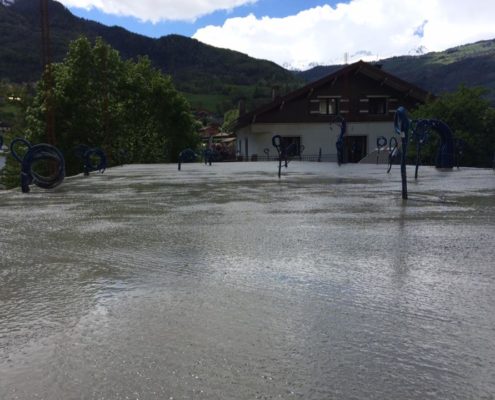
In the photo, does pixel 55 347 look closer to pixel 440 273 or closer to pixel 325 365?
pixel 325 365

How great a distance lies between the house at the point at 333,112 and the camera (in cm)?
3809

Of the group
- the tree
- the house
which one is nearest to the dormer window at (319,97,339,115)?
the house

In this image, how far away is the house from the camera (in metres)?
38.1

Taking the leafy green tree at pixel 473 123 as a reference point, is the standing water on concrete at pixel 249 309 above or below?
below

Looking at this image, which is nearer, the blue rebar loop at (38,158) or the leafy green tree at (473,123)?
the blue rebar loop at (38,158)

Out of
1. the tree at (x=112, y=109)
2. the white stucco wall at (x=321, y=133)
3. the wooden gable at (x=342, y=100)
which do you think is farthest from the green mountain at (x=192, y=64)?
the white stucco wall at (x=321, y=133)

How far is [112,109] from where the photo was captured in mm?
38031

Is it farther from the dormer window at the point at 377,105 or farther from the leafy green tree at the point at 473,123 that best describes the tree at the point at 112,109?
the leafy green tree at the point at 473,123

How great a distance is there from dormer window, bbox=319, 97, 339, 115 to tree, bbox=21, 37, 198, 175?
36.7 feet

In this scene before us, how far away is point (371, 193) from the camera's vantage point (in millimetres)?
8688

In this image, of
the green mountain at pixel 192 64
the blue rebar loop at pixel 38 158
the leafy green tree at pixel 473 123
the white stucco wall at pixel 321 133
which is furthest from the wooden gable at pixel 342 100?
the green mountain at pixel 192 64

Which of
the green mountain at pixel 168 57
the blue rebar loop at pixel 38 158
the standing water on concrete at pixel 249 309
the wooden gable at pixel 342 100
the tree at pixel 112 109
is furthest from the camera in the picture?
the green mountain at pixel 168 57

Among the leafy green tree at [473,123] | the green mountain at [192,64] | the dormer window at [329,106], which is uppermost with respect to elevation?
the green mountain at [192,64]

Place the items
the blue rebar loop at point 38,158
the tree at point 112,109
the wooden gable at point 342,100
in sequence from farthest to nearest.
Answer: the wooden gable at point 342,100 → the tree at point 112,109 → the blue rebar loop at point 38,158
